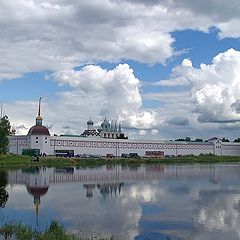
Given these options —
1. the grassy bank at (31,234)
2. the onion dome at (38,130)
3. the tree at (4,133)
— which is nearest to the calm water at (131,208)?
the grassy bank at (31,234)

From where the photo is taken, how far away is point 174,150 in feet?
407

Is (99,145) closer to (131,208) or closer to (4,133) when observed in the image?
(4,133)

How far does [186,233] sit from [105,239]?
4477 mm

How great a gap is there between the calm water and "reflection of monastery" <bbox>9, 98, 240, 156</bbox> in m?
57.9

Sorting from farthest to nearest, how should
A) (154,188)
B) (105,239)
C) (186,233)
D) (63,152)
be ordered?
(63,152)
(154,188)
(186,233)
(105,239)

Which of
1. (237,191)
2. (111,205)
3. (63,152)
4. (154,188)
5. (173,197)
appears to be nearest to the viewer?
(111,205)

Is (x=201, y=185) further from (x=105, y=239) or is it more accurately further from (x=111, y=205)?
(x=105, y=239)

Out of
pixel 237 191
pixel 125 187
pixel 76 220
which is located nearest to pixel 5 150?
pixel 125 187

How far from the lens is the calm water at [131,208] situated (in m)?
20.5

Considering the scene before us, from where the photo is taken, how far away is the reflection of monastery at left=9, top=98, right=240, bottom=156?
99.8 metres

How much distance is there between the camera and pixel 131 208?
27.2 metres

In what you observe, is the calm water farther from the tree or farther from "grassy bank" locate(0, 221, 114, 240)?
the tree

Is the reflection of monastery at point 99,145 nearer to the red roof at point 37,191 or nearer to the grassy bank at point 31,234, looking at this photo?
the red roof at point 37,191

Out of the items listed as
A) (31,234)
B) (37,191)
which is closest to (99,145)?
(37,191)
